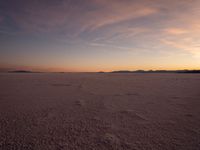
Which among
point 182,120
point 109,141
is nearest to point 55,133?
point 109,141

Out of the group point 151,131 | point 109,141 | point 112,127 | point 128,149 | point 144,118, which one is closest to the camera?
point 128,149

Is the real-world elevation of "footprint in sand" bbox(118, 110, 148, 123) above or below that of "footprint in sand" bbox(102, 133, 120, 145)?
above

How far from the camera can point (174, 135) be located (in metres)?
2.65

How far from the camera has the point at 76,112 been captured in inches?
159

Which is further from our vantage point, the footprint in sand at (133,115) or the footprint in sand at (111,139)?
the footprint in sand at (133,115)

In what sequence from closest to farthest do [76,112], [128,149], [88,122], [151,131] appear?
[128,149]
[151,131]
[88,122]
[76,112]

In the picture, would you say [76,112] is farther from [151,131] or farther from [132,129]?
[151,131]

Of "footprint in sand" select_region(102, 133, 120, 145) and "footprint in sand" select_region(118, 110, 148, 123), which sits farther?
"footprint in sand" select_region(118, 110, 148, 123)

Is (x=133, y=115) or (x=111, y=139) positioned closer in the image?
(x=111, y=139)

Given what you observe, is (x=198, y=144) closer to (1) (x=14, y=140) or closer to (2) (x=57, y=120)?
(2) (x=57, y=120)

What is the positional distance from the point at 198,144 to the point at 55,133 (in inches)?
111

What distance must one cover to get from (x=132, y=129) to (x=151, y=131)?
411mm

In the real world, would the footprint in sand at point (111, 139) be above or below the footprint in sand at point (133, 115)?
below

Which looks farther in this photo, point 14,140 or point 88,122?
point 88,122
